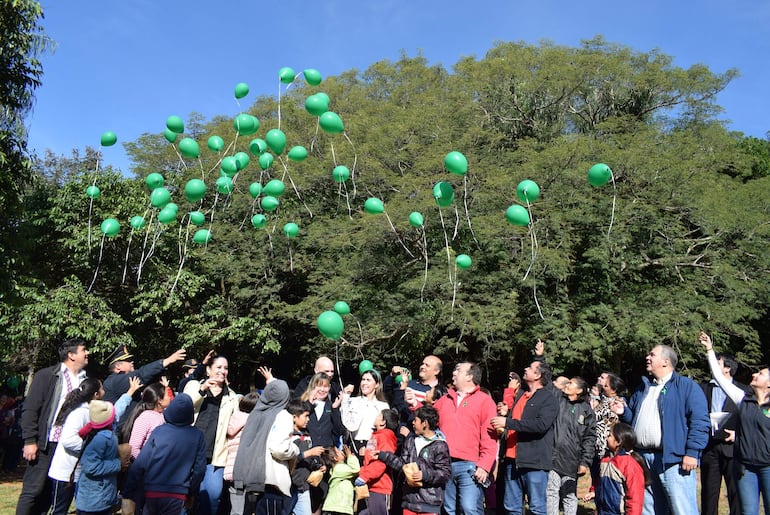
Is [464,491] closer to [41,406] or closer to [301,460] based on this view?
[301,460]

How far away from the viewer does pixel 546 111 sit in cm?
1545

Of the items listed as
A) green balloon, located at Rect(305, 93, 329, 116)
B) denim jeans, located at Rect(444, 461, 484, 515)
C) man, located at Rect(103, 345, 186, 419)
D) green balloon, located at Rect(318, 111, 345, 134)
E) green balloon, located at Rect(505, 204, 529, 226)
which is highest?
green balloon, located at Rect(305, 93, 329, 116)

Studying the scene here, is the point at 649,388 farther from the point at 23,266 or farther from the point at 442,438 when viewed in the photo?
the point at 23,266

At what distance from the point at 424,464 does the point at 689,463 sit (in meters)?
1.69

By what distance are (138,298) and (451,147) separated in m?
7.66

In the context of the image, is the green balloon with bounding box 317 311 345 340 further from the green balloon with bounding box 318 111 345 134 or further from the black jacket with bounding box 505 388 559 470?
the green balloon with bounding box 318 111 345 134

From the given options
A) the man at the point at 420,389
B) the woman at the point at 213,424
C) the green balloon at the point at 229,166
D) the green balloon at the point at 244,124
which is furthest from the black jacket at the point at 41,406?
the green balloon at the point at 244,124

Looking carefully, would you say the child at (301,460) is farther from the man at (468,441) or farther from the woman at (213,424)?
the man at (468,441)

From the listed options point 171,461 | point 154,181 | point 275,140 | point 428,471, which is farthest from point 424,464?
point 154,181

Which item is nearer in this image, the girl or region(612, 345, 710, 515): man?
region(612, 345, 710, 515): man

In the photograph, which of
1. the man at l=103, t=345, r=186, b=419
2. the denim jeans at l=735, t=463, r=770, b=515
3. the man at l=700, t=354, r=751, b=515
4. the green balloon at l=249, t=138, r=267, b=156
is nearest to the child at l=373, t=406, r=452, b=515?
the man at l=103, t=345, r=186, b=419

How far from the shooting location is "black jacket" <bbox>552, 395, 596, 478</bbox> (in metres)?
5.05

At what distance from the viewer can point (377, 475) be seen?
186 inches

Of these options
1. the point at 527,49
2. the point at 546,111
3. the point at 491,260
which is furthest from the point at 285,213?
the point at 527,49
